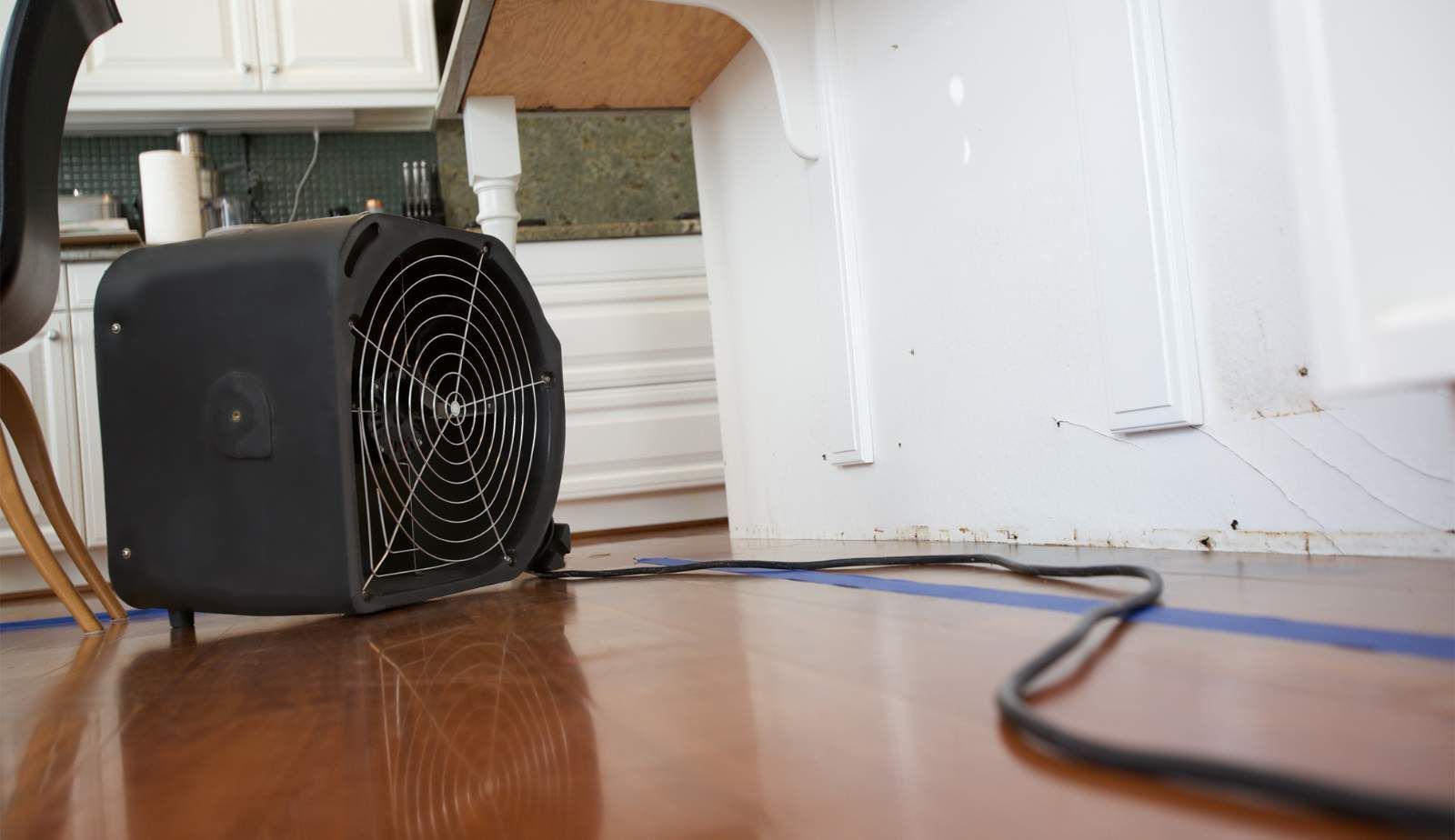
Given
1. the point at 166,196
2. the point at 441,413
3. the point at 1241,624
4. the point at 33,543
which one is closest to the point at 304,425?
the point at 441,413

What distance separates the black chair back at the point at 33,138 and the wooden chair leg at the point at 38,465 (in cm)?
34

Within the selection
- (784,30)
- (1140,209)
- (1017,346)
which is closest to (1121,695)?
(1140,209)

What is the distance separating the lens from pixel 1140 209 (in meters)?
0.99

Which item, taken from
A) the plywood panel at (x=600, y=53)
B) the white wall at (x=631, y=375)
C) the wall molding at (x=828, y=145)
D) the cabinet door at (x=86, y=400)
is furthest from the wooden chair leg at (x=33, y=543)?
the white wall at (x=631, y=375)

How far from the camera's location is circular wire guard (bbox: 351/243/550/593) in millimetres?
1166

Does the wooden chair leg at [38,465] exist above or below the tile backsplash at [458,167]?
below

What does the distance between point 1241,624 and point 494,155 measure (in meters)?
1.81

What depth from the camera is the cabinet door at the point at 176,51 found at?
10.3ft

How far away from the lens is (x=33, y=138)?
48.5 inches

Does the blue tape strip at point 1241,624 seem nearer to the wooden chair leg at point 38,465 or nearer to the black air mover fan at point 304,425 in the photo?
the black air mover fan at point 304,425

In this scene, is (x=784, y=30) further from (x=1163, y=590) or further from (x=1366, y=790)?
(x=1366, y=790)

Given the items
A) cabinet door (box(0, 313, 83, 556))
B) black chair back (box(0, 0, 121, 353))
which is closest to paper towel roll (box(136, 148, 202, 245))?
cabinet door (box(0, 313, 83, 556))

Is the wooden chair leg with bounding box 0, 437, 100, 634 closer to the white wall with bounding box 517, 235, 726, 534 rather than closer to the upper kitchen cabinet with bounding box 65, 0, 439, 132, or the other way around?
the white wall with bounding box 517, 235, 726, 534

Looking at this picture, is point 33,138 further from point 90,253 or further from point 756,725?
point 90,253
